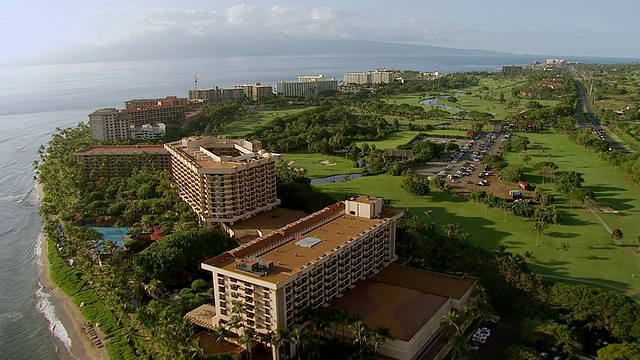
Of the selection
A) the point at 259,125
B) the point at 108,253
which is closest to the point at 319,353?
the point at 108,253

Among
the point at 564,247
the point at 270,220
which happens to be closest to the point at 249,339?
the point at 270,220

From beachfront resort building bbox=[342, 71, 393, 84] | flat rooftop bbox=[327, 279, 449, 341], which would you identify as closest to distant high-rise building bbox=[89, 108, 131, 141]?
flat rooftop bbox=[327, 279, 449, 341]

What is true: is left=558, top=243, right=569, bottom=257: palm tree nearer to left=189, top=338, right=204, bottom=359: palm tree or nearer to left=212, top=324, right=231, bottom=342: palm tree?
left=212, top=324, right=231, bottom=342: palm tree

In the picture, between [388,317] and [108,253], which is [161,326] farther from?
[108,253]

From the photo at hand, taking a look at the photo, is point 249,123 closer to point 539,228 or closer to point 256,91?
point 256,91

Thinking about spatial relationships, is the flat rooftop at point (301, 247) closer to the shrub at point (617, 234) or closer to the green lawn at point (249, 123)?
the shrub at point (617, 234)
